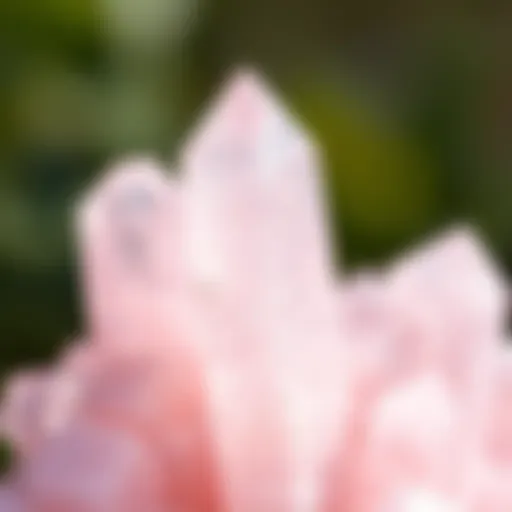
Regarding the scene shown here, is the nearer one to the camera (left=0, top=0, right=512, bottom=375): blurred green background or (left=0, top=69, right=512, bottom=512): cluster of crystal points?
(left=0, top=69, right=512, bottom=512): cluster of crystal points

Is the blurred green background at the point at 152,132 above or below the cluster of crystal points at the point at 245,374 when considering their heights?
above

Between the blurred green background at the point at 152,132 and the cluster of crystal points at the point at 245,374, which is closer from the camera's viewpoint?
the cluster of crystal points at the point at 245,374

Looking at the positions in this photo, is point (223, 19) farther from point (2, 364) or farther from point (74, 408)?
point (74, 408)

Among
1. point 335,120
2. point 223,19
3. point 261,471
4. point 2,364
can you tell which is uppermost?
point 223,19

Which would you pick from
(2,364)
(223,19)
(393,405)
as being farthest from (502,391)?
(223,19)

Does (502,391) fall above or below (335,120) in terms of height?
below

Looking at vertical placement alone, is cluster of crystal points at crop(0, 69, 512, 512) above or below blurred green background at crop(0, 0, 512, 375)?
below
